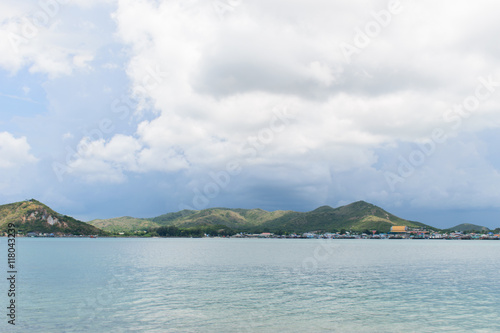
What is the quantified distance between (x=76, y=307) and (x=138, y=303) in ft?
28.3

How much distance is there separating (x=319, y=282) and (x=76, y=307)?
47.5 meters

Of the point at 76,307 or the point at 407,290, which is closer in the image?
the point at 76,307

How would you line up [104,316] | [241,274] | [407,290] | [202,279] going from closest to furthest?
[104,316] < [407,290] < [202,279] < [241,274]

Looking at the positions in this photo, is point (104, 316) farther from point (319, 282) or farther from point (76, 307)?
point (319, 282)

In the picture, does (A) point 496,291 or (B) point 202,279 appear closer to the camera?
(A) point 496,291

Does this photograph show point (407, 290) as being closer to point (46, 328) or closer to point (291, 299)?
point (291, 299)

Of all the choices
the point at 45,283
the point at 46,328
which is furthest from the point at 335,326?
the point at 45,283

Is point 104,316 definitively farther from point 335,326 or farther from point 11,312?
point 335,326

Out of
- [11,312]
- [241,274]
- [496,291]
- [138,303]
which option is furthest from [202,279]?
[496,291]

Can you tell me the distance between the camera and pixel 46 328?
41.9 m

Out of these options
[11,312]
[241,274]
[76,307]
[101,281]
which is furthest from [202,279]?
[11,312]

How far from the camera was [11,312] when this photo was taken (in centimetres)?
4912

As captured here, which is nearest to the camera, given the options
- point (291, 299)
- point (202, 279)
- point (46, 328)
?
point (46, 328)

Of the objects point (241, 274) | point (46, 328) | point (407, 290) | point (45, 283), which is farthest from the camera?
point (241, 274)
